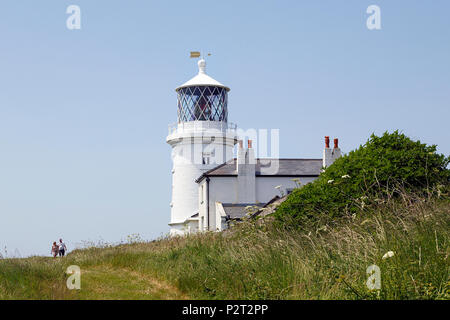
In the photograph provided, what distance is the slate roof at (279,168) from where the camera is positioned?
37.6m

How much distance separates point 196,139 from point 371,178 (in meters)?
26.9

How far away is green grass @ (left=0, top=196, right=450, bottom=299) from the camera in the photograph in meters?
8.05

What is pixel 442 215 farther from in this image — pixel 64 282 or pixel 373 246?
pixel 64 282

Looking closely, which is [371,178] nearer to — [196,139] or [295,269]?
[295,269]

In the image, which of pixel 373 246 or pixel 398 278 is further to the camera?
pixel 373 246

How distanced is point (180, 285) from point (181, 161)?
1241 inches

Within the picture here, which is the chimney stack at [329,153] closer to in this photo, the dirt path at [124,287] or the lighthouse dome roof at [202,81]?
the lighthouse dome roof at [202,81]

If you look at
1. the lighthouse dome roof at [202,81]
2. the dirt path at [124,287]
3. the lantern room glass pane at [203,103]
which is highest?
the lighthouse dome roof at [202,81]

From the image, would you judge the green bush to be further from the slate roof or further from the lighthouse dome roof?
the lighthouse dome roof

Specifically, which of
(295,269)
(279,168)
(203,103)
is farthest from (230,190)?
(295,269)

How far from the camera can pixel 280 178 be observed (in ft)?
124

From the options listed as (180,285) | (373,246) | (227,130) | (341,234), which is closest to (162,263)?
(180,285)

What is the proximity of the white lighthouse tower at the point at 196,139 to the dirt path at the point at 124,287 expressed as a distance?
90.4ft

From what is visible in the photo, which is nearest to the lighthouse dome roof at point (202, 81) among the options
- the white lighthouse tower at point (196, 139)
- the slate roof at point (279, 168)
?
the white lighthouse tower at point (196, 139)
